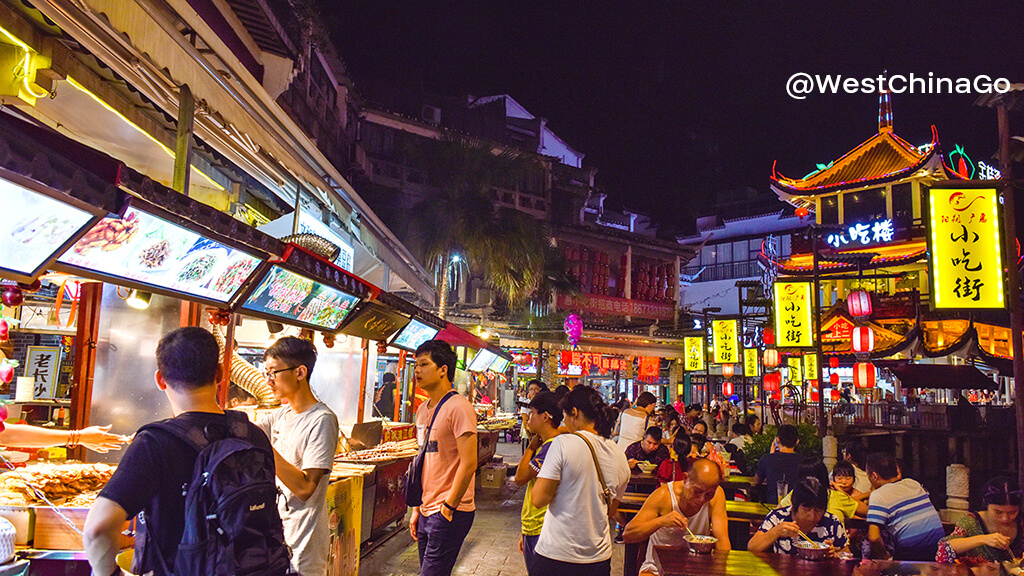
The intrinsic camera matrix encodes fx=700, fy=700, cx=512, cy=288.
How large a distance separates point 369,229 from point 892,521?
8202 millimetres

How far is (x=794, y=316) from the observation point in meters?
18.9

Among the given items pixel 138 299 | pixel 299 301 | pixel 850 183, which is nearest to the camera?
pixel 138 299

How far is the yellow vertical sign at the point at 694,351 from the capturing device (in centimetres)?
2677

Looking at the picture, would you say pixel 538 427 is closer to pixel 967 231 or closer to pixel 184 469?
pixel 184 469

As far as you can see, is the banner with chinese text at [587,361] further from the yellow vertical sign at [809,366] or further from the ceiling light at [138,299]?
the ceiling light at [138,299]

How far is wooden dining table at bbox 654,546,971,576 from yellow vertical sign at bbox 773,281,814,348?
14885 mm

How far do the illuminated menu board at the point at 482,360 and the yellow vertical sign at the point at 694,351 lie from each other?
11.2m

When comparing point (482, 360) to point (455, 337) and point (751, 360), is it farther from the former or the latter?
point (751, 360)

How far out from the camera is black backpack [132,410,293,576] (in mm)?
2475

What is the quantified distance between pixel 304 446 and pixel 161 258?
152cm

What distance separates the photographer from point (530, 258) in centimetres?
2123

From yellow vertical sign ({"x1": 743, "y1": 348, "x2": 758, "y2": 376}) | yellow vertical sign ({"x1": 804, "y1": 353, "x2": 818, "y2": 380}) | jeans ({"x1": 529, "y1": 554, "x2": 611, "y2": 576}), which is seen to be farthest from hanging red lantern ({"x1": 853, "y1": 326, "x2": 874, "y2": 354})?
jeans ({"x1": 529, "y1": 554, "x2": 611, "y2": 576})

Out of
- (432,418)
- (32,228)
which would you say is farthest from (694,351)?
(32,228)

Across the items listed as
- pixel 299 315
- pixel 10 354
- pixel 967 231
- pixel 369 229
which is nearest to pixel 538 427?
pixel 299 315
